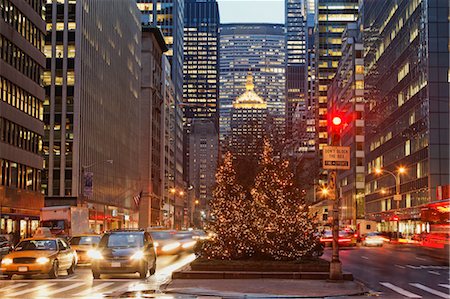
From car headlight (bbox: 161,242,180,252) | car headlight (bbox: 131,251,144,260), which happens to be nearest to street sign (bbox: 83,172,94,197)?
car headlight (bbox: 161,242,180,252)

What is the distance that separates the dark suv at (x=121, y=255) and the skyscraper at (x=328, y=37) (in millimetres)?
156633

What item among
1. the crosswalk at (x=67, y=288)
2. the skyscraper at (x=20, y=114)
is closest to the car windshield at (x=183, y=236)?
the skyscraper at (x=20, y=114)

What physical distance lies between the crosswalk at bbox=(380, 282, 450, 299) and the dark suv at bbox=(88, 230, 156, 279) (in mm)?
8545

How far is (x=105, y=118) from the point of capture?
338 ft

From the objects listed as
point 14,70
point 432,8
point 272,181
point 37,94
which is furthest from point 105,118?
point 272,181

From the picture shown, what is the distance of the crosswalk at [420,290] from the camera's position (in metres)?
19.7

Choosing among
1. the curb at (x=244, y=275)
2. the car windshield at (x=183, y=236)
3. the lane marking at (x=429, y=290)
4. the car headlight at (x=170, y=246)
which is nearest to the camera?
the lane marking at (x=429, y=290)

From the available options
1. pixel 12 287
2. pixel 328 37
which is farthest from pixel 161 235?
pixel 328 37

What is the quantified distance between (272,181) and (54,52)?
69024 mm

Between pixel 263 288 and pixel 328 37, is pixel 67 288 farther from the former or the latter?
pixel 328 37

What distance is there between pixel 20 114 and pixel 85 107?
25.9m

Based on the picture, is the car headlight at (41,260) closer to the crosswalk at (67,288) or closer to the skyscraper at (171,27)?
the crosswalk at (67,288)

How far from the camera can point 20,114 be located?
66.3 meters

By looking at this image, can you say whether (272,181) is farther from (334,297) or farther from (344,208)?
(344,208)
